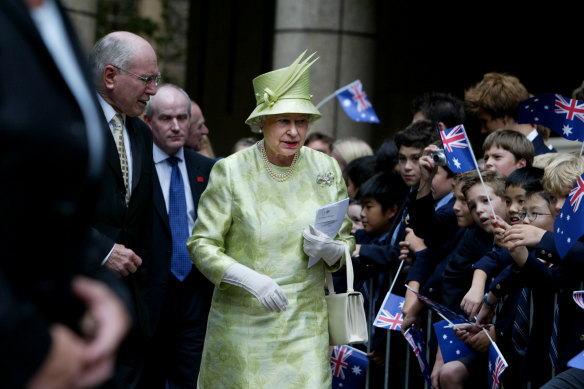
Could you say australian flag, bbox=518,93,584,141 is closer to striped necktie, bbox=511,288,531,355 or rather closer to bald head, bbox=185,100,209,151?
striped necktie, bbox=511,288,531,355

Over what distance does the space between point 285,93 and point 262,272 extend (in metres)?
0.95

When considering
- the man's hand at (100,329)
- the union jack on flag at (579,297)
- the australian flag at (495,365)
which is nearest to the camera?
the man's hand at (100,329)

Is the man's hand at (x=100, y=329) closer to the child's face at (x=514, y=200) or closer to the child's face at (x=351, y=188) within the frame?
the child's face at (x=514, y=200)

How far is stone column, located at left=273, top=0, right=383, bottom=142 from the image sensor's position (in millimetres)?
10648

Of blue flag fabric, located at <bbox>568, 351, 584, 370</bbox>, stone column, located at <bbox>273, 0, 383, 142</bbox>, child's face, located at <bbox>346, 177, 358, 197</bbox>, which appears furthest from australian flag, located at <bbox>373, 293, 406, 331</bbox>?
stone column, located at <bbox>273, 0, 383, 142</bbox>

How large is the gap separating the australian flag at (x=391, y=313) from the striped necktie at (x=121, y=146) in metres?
1.79

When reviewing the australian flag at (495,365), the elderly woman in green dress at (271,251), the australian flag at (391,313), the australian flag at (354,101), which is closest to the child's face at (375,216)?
the australian flag at (391,313)

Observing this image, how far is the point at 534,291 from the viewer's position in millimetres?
5086

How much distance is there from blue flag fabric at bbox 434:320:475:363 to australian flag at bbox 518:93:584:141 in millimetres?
1295

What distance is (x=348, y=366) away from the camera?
20.3 ft

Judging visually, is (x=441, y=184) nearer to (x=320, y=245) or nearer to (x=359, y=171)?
(x=359, y=171)

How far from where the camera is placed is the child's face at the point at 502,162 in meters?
6.25

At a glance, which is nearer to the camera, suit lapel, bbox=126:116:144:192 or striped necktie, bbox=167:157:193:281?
suit lapel, bbox=126:116:144:192

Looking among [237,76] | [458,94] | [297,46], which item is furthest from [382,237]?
[237,76]
